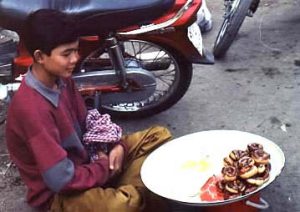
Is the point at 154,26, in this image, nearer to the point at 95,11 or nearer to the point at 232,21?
the point at 95,11

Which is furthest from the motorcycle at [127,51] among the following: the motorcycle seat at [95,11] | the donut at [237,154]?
the donut at [237,154]

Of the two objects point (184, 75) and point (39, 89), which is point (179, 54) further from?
point (39, 89)

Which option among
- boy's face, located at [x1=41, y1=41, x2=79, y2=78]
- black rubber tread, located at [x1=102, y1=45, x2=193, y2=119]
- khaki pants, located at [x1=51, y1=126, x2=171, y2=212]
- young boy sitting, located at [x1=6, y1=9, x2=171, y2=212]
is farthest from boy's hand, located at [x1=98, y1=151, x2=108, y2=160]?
black rubber tread, located at [x1=102, y1=45, x2=193, y2=119]

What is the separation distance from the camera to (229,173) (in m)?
2.24

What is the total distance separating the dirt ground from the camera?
2879 millimetres

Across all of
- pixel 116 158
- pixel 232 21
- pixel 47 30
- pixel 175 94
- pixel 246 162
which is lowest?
pixel 175 94

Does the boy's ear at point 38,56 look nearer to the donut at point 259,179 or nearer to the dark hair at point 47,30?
the dark hair at point 47,30

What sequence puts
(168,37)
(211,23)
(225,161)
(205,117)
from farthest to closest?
(211,23), (205,117), (168,37), (225,161)

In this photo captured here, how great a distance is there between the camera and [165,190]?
2.31 m

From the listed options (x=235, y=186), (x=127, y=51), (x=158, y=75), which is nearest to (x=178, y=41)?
(x=127, y=51)

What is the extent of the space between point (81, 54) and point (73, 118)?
0.76m

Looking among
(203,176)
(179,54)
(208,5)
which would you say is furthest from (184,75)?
(208,5)

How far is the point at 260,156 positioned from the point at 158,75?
53.8 inches

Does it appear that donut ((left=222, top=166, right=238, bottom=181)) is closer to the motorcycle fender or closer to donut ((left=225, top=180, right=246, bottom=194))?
donut ((left=225, top=180, right=246, bottom=194))
